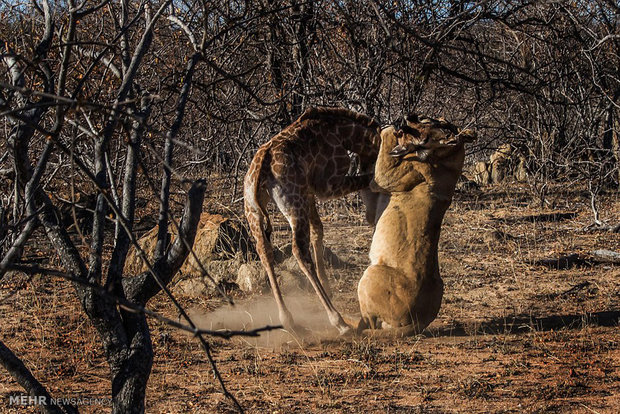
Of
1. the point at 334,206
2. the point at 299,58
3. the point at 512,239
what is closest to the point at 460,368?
the point at 512,239

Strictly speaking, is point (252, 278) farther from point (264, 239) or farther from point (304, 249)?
point (304, 249)

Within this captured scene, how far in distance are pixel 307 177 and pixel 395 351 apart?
5.79ft

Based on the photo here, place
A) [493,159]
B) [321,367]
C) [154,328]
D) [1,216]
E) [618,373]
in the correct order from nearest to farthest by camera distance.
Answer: [1,216] < [618,373] < [321,367] < [154,328] < [493,159]

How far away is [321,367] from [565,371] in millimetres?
1836

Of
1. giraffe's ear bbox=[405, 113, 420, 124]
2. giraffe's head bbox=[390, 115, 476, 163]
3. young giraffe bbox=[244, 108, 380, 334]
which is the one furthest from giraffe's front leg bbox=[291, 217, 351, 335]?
giraffe's ear bbox=[405, 113, 420, 124]

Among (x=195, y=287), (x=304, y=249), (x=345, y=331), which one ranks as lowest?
(x=345, y=331)

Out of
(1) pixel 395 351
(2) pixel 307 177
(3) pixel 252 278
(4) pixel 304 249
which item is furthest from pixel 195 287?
(1) pixel 395 351

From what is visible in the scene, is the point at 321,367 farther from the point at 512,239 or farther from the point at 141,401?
the point at 512,239

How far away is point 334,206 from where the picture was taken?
11.0 metres

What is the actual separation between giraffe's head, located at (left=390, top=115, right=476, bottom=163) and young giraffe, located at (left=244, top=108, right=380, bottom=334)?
2.35 ft

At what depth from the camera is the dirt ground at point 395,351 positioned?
4.50 metres

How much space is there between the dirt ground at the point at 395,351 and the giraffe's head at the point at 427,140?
5.26ft

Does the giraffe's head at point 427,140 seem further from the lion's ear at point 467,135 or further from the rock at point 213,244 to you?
the rock at point 213,244

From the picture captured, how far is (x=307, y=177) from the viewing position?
19.7ft
